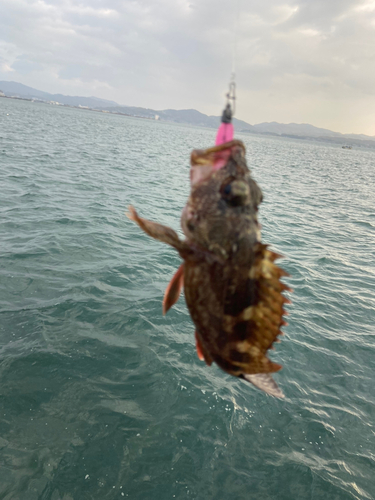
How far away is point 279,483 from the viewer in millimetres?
6668

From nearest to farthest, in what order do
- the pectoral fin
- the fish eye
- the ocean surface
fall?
the fish eye → the pectoral fin → the ocean surface

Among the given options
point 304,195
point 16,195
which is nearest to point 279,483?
point 16,195

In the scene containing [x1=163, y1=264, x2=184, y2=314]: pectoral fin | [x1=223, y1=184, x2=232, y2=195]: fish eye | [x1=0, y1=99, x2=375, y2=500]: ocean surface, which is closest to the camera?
[x1=223, y1=184, x2=232, y2=195]: fish eye

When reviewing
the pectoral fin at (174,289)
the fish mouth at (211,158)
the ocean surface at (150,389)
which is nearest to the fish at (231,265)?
the fish mouth at (211,158)

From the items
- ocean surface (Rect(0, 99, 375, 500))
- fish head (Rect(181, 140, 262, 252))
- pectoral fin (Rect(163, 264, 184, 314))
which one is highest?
fish head (Rect(181, 140, 262, 252))

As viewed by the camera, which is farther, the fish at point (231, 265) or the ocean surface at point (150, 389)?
the ocean surface at point (150, 389)

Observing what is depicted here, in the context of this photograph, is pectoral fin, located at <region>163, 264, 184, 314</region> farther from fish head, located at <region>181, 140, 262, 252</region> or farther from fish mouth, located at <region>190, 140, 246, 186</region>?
fish mouth, located at <region>190, 140, 246, 186</region>

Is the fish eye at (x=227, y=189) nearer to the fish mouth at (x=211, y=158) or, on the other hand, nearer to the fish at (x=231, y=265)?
the fish at (x=231, y=265)

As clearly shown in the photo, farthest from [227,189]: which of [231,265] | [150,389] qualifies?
[150,389]

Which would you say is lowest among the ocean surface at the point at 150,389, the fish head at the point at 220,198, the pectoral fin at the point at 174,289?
the ocean surface at the point at 150,389

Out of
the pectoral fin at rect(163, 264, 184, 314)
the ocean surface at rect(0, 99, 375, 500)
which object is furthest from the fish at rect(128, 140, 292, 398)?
the ocean surface at rect(0, 99, 375, 500)

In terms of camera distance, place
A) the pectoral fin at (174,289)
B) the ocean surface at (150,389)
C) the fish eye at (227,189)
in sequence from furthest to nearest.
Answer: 1. the ocean surface at (150,389)
2. the pectoral fin at (174,289)
3. the fish eye at (227,189)

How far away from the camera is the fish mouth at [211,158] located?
2848 millimetres

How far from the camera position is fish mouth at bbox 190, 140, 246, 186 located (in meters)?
2.85
